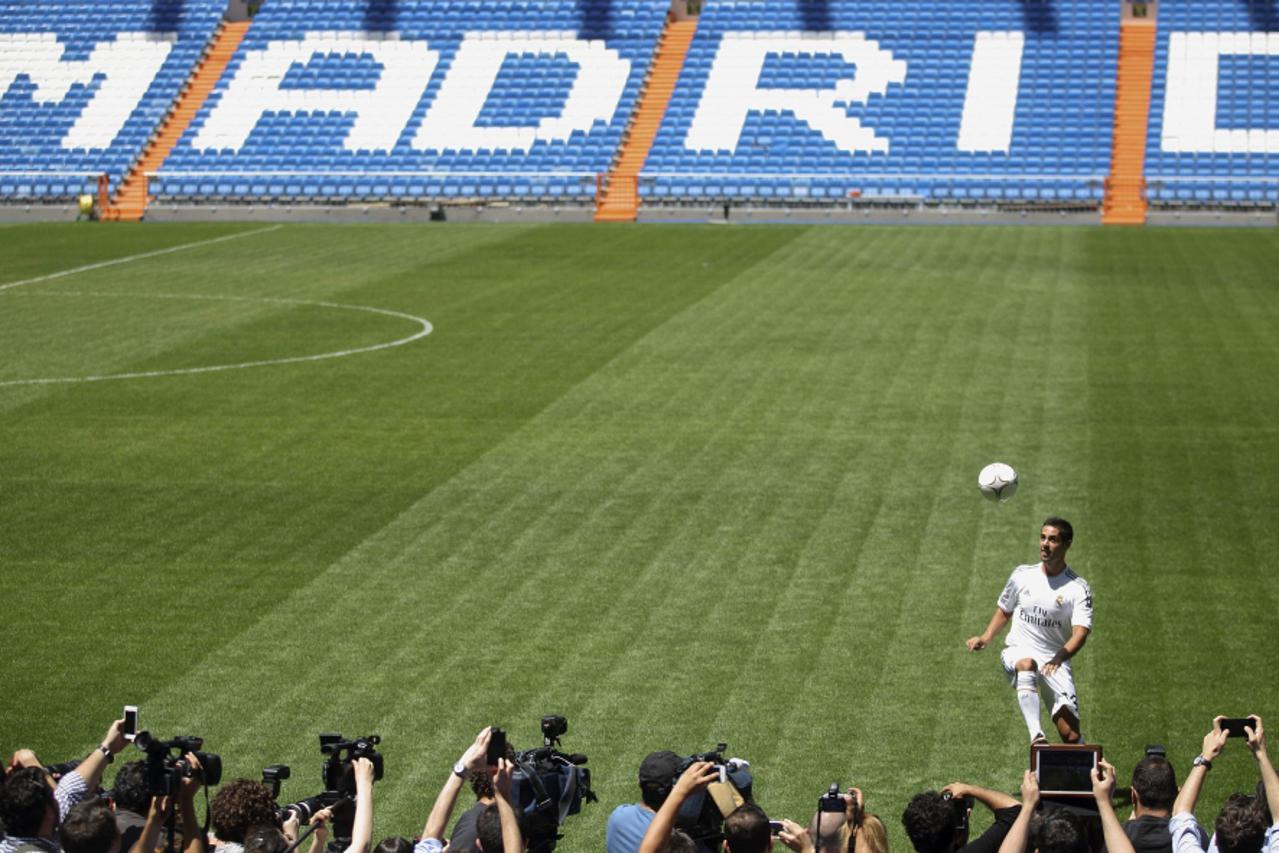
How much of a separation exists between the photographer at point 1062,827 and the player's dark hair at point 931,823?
0.87 ft

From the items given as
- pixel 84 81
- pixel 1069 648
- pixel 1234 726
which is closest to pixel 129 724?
pixel 1234 726

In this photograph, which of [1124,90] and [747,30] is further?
[747,30]

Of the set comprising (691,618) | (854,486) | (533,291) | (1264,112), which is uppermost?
(1264,112)

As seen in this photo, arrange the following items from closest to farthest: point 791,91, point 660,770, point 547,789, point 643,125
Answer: point 660,770, point 547,789, point 643,125, point 791,91

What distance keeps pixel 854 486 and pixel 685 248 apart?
900 inches

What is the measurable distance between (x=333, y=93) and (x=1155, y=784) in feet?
180

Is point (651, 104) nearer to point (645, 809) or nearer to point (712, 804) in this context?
point (645, 809)

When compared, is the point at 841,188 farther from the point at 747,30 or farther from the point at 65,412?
the point at 65,412

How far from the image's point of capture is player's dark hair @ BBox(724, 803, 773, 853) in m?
7.50

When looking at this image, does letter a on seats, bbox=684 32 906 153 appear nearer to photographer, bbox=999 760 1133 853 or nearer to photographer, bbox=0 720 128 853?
photographer, bbox=999 760 1133 853

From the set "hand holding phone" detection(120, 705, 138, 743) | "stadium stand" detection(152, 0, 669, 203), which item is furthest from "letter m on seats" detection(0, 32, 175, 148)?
"hand holding phone" detection(120, 705, 138, 743)

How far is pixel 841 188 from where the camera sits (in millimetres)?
52969

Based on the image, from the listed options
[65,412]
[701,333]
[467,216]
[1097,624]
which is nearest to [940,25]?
[467,216]

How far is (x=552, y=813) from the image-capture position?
9.05 m
